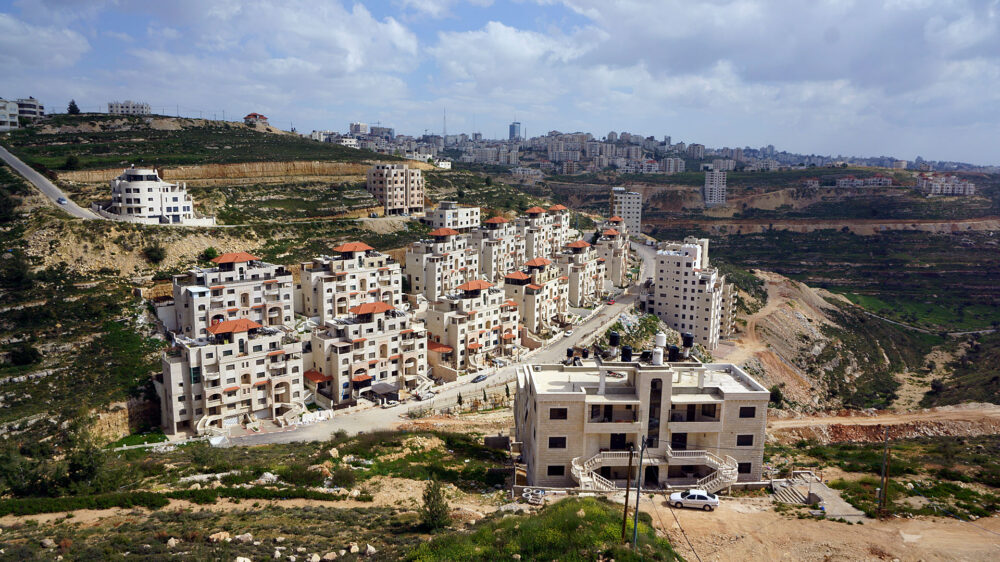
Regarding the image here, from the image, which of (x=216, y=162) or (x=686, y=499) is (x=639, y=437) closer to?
(x=686, y=499)

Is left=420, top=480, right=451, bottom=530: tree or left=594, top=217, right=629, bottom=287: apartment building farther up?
left=594, top=217, right=629, bottom=287: apartment building

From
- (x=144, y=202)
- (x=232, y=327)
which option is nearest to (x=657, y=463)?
(x=232, y=327)

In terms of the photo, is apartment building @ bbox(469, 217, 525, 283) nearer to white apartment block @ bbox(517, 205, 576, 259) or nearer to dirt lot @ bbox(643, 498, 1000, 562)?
white apartment block @ bbox(517, 205, 576, 259)

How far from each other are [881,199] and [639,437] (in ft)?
→ 462

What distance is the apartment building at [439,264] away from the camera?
2480 inches

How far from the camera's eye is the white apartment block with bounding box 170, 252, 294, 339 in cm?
4628

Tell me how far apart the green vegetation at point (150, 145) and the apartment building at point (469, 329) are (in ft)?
159

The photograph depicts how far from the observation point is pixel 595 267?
75.6 m

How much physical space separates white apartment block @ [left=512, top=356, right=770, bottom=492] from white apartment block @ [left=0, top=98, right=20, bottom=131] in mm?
102515

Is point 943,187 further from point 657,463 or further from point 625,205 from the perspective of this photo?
point 657,463

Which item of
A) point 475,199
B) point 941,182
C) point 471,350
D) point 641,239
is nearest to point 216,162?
point 475,199

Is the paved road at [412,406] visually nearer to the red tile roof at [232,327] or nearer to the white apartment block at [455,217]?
the red tile roof at [232,327]

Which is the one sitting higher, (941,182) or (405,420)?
(941,182)

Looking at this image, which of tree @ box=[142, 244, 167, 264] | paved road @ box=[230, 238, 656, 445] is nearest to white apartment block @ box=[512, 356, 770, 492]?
paved road @ box=[230, 238, 656, 445]
